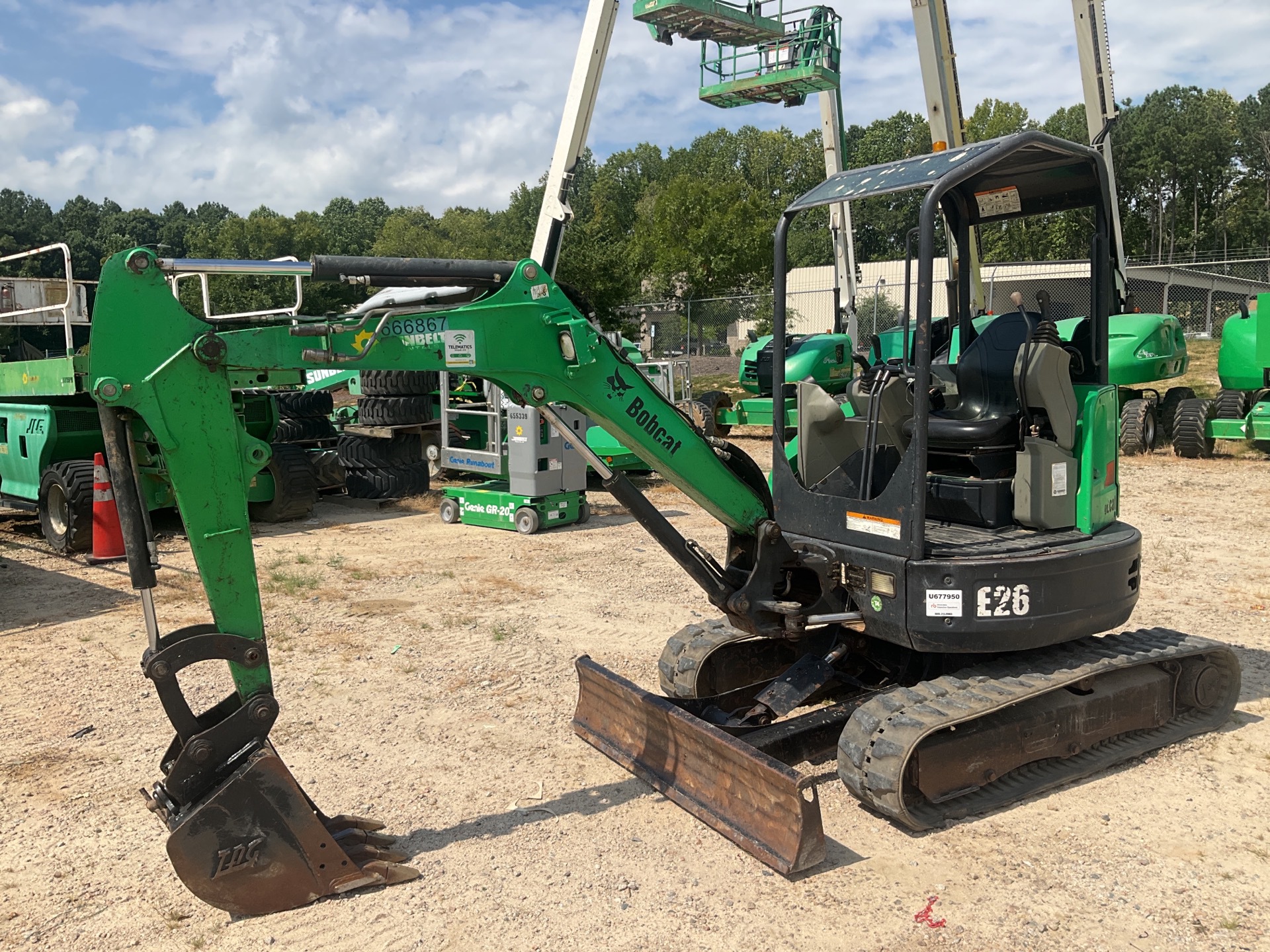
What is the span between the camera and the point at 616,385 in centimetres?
430

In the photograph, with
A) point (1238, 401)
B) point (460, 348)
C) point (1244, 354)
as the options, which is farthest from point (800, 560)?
point (1238, 401)

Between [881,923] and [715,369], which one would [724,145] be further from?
[881,923]

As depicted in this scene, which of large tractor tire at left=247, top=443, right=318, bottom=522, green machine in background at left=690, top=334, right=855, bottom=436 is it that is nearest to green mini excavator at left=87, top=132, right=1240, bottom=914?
large tractor tire at left=247, top=443, right=318, bottom=522

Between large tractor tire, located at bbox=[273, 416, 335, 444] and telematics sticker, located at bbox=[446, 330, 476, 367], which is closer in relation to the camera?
telematics sticker, located at bbox=[446, 330, 476, 367]

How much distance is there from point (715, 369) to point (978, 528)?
2626 centimetres

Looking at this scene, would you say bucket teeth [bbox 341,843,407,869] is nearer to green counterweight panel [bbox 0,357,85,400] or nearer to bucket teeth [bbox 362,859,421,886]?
bucket teeth [bbox 362,859,421,886]

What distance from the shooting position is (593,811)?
4504mm

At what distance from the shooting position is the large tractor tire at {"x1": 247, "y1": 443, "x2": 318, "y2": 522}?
37.1ft

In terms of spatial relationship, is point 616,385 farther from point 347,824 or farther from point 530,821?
point 347,824

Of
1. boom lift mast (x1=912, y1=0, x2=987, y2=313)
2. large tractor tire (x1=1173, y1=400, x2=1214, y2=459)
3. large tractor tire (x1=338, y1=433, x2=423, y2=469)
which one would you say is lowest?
large tractor tire (x1=1173, y1=400, x2=1214, y2=459)

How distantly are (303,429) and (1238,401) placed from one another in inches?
536

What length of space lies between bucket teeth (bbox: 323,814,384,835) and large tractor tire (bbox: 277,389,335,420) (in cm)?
1048

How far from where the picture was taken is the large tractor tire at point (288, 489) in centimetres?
1130

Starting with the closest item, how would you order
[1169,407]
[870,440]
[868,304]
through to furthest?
[870,440] < [1169,407] < [868,304]
